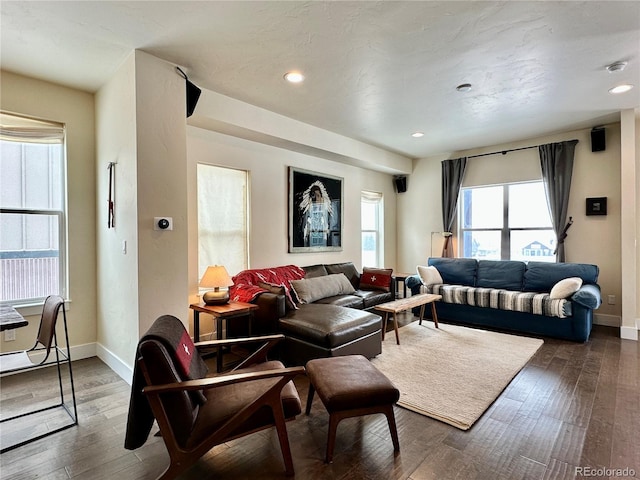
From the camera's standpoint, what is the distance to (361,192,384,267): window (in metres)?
6.38

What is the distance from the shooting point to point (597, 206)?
4652 millimetres

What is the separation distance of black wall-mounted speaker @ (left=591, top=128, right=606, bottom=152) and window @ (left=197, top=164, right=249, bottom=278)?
488cm

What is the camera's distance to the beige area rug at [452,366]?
246cm

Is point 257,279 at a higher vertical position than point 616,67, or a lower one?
lower

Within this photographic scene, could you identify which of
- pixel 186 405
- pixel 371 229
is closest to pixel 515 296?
pixel 371 229

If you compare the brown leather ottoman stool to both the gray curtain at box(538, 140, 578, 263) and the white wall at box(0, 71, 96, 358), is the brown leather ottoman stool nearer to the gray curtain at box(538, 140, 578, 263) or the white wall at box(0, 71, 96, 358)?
the white wall at box(0, 71, 96, 358)

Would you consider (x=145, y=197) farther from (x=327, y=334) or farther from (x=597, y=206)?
(x=597, y=206)

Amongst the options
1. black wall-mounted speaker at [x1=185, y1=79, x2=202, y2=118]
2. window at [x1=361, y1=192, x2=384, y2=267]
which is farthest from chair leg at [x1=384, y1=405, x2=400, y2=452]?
window at [x1=361, y1=192, x2=384, y2=267]

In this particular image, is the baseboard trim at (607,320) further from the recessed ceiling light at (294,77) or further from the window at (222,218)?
the recessed ceiling light at (294,77)

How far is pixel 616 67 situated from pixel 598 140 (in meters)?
2.05

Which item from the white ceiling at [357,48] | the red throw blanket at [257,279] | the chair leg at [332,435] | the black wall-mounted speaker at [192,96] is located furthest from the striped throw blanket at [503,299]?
the black wall-mounted speaker at [192,96]

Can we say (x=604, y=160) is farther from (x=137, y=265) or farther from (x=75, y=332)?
(x=75, y=332)

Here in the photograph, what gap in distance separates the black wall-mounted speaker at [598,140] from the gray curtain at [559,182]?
8.4 inches

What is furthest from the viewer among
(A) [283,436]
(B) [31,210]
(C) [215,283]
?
(C) [215,283]
